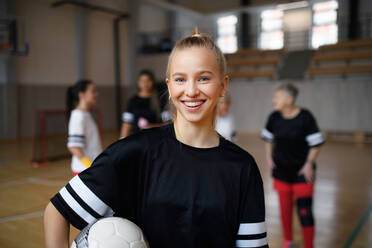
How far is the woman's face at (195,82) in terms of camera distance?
108cm

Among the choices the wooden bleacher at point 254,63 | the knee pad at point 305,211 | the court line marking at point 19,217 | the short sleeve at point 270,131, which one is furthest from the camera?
the wooden bleacher at point 254,63

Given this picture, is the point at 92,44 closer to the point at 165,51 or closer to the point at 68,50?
the point at 68,50

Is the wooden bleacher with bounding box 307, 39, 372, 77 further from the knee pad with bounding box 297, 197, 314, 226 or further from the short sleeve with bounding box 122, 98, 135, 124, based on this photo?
the knee pad with bounding box 297, 197, 314, 226

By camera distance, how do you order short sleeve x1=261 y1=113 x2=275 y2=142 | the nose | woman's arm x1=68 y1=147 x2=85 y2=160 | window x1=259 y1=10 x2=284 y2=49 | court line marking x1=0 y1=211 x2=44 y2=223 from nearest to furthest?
the nose → court line marking x1=0 y1=211 x2=44 y2=223 → woman's arm x1=68 y1=147 x2=85 y2=160 → short sleeve x1=261 y1=113 x2=275 y2=142 → window x1=259 y1=10 x2=284 y2=49

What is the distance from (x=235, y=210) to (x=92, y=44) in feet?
44.2

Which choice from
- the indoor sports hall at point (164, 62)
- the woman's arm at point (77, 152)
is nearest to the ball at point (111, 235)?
the woman's arm at point (77, 152)

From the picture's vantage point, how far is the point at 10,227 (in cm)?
203

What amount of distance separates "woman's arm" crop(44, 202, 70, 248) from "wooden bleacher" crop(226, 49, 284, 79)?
1234cm

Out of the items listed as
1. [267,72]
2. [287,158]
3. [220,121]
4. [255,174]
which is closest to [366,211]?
[287,158]

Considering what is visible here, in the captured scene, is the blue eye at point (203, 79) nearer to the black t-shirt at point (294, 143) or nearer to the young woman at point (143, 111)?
the black t-shirt at point (294, 143)

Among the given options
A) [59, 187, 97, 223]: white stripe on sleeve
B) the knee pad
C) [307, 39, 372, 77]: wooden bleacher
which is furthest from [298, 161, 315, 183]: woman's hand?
[307, 39, 372, 77]: wooden bleacher

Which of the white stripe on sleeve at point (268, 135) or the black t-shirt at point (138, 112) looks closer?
the white stripe on sleeve at point (268, 135)

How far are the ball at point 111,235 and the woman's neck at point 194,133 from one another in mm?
352

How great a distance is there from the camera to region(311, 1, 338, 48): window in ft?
43.7
